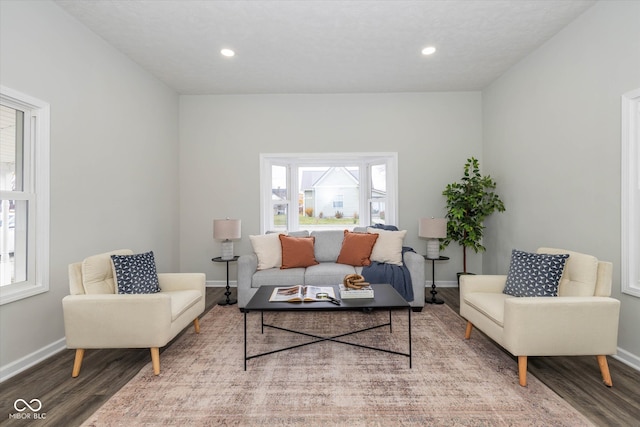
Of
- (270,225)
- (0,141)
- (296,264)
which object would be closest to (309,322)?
(296,264)

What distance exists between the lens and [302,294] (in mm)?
2689

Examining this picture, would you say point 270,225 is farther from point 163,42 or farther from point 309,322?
point 163,42

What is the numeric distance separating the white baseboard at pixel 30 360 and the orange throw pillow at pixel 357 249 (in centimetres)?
293

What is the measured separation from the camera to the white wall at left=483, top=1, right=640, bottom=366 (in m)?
2.54

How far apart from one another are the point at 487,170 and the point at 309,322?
3.46 meters

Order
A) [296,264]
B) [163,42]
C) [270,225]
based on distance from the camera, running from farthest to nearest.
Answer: [270,225] → [296,264] → [163,42]

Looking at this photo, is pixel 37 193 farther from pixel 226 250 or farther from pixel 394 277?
pixel 394 277

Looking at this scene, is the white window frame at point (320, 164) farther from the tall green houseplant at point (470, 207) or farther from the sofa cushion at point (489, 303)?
the sofa cushion at point (489, 303)

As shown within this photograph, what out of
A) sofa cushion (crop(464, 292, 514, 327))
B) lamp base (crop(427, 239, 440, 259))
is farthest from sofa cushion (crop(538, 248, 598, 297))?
lamp base (crop(427, 239, 440, 259))

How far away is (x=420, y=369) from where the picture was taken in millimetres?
2350

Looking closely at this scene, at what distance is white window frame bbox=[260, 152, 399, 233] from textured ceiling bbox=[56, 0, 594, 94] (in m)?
1.06

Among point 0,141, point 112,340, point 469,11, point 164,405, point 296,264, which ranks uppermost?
point 469,11

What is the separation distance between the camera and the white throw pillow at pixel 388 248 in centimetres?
397

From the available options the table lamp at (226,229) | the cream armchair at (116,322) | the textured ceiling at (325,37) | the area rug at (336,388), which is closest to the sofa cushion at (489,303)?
the area rug at (336,388)
